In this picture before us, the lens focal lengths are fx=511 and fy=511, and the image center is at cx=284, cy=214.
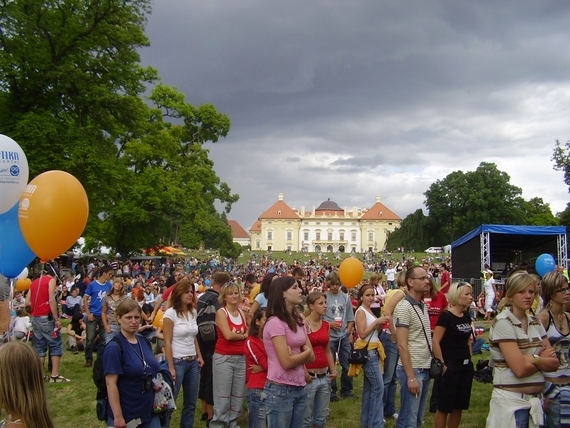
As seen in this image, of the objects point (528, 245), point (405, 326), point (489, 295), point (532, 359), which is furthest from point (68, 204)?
point (528, 245)

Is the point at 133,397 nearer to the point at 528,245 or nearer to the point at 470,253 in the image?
the point at 470,253

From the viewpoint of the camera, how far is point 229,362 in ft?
16.5

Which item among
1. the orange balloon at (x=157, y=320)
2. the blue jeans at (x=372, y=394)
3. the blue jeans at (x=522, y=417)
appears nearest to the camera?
the blue jeans at (x=522, y=417)

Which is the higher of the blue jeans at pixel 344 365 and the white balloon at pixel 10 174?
the white balloon at pixel 10 174

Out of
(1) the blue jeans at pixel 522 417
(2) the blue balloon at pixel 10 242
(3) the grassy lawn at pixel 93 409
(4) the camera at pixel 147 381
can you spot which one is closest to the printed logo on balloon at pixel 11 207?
(2) the blue balloon at pixel 10 242

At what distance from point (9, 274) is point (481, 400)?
6277 millimetres

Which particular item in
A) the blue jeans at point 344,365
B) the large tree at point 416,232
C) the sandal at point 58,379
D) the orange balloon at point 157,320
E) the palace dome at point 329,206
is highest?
the palace dome at point 329,206

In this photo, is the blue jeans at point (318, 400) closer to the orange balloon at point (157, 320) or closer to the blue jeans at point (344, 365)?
the blue jeans at point (344, 365)

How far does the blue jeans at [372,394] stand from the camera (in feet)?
17.4

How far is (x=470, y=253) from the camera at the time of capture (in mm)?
18578

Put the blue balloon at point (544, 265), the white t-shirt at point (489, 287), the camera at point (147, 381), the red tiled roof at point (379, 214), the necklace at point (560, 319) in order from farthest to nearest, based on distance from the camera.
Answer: the red tiled roof at point (379, 214)
the white t-shirt at point (489, 287)
the blue balloon at point (544, 265)
the necklace at point (560, 319)
the camera at point (147, 381)

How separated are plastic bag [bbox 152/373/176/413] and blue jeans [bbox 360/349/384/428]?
8.10ft

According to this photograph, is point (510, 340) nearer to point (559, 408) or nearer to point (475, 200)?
point (559, 408)

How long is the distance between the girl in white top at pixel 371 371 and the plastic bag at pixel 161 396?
247cm
